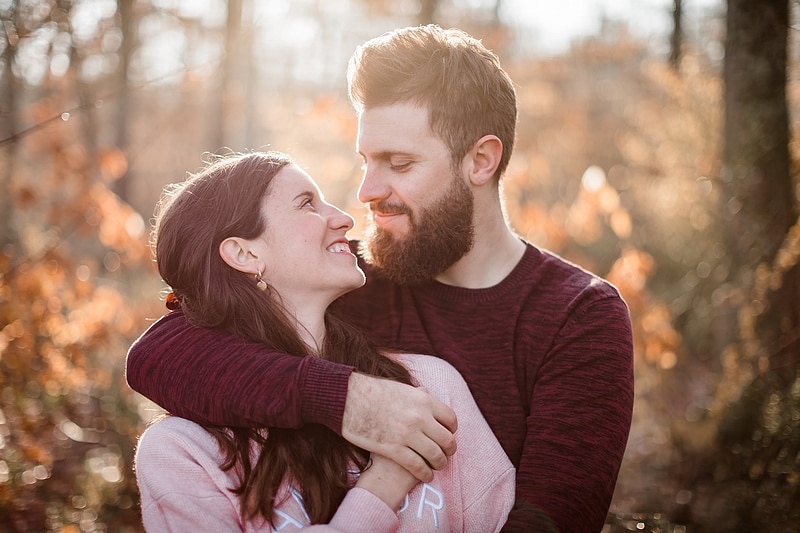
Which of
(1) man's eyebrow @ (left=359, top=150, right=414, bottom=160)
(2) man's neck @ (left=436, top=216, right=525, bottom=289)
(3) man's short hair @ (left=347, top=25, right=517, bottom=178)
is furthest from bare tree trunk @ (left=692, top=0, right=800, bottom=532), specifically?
(1) man's eyebrow @ (left=359, top=150, right=414, bottom=160)

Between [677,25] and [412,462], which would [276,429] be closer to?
[412,462]

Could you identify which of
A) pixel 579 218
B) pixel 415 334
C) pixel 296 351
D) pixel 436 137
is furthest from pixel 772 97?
pixel 296 351

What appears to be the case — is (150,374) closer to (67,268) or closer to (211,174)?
(211,174)

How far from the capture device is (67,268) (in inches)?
184

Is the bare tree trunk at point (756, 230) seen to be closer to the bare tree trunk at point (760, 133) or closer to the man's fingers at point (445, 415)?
the bare tree trunk at point (760, 133)

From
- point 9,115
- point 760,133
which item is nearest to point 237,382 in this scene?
point 760,133

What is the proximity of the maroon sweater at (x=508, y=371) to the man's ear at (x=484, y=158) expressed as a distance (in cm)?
32

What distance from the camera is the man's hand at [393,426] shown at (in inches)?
71.7

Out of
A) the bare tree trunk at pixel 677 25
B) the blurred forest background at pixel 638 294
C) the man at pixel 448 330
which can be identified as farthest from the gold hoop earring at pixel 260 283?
the bare tree trunk at pixel 677 25

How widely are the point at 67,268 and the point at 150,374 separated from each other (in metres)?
3.09

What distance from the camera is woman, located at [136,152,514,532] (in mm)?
1788

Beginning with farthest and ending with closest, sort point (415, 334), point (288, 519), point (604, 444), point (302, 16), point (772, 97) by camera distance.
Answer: point (302, 16) < point (772, 97) < point (415, 334) < point (604, 444) < point (288, 519)

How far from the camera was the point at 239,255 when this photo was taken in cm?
215

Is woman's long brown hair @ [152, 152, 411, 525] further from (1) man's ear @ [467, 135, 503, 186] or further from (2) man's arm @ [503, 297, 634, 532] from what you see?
(1) man's ear @ [467, 135, 503, 186]
